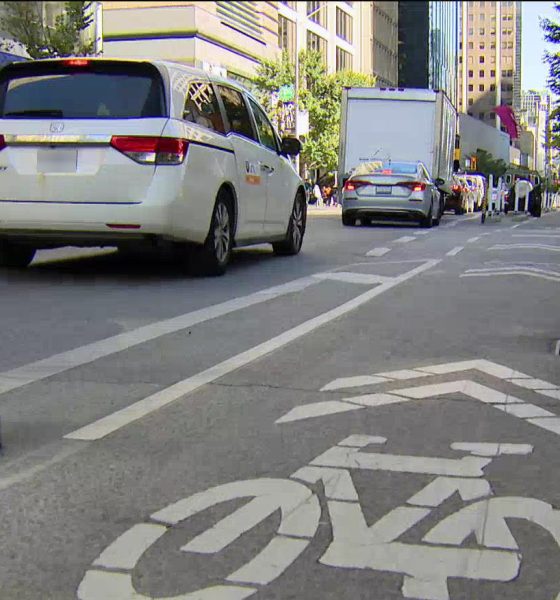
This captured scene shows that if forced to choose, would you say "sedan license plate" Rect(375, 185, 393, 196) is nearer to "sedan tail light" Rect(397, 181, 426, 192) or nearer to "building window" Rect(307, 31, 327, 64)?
"sedan tail light" Rect(397, 181, 426, 192)

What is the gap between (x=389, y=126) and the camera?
90.2 feet

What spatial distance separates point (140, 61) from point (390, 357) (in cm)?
481

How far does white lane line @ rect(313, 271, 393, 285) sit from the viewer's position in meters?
10.3

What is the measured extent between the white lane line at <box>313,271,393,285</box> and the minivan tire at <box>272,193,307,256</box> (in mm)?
2062

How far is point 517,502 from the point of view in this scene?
11.3 feet

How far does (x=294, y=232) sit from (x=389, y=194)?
10.1m

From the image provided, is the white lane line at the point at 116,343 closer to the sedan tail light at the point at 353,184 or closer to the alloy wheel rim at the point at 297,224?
the alloy wheel rim at the point at 297,224

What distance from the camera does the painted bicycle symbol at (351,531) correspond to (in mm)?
2797

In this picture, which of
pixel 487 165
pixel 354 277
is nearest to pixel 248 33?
pixel 354 277

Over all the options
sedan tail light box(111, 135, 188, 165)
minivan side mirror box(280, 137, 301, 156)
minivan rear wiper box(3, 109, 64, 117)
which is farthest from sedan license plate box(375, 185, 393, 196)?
minivan rear wiper box(3, 109, 64, 117)

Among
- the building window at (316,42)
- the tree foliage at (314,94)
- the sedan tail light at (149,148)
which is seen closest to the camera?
the sedan tail light at (149,148)

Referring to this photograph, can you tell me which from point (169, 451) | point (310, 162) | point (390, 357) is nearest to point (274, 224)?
point (390, 357)

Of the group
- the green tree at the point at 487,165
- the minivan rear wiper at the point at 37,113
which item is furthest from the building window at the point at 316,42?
the minivan rear wiper at the point at 37,113

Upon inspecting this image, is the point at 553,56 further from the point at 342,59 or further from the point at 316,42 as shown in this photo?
the point at 342,59
